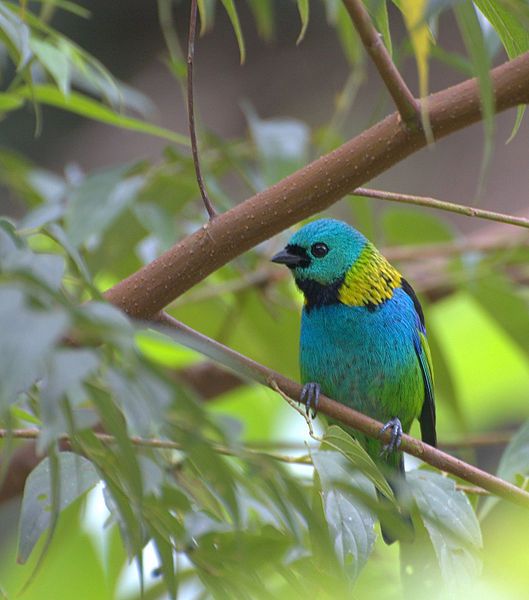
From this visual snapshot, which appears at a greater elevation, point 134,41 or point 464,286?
point 134,41

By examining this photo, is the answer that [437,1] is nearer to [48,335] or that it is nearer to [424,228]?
[48,335]

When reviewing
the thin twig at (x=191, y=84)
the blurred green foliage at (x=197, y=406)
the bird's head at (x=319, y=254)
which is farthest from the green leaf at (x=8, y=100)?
the bird's head at (x=319, y=254)

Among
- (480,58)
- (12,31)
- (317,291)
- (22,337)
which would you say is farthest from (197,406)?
(317,291)

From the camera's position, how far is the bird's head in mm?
2631

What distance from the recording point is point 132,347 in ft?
2.82

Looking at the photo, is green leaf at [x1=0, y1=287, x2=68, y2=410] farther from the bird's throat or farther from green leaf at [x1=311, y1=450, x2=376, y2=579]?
the bird's throat

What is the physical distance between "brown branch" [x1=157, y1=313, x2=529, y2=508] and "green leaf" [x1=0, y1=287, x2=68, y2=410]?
560 mm

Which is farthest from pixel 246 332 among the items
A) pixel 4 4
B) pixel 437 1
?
pixel 437 1

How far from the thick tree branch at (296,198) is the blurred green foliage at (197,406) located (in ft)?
0.24

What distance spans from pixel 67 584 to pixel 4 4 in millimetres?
1198

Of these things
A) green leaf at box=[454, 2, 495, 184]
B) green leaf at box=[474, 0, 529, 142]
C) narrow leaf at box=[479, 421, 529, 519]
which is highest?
green leaf at box=[474, 0, 529, 142]

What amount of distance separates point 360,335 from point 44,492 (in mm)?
1275

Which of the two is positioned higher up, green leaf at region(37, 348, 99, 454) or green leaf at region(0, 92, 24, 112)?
green leaf at region(0, 92, 24, 112)

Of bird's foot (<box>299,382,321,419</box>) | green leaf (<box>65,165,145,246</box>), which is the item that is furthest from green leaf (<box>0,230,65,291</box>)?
green leaf (<box>65,165,145,246</box>)
